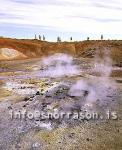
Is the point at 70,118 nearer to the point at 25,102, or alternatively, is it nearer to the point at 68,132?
the point at 68,132

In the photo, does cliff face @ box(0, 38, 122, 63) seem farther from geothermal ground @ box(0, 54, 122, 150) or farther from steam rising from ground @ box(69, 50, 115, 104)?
geothermal ground @ box(0, 54, 122, 150)

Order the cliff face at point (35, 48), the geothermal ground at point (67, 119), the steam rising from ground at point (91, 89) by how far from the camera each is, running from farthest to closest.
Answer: the cliff face at point (35, 48), the steam rising from ground at point (91, 89), the geothermal ground at point (67, 119)

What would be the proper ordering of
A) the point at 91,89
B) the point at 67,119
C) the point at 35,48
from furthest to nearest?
the point at 35,48 → the point at 91,89 → the point at 67,119

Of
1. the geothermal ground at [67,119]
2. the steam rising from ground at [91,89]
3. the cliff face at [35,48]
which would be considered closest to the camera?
the geothermal ground at [67,119]

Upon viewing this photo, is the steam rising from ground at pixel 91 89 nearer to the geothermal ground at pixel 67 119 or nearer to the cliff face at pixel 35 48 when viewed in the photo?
the geothermal ground at pixel 67 119

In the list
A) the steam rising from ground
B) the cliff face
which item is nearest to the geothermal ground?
the steam rising from ground

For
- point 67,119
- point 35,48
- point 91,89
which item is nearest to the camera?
point 67,119

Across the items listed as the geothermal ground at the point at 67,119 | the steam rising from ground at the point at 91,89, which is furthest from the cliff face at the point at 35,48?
the geothermal ground at the point at 67,119

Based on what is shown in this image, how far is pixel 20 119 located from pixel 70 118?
1.46 metres

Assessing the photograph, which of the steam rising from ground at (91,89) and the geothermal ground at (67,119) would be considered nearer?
the geothermal ground at (67,119)

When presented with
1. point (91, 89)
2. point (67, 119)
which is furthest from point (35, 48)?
point (67, 119)

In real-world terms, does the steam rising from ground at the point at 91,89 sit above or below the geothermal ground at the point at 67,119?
above

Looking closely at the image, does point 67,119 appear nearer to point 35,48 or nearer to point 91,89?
point 91,89

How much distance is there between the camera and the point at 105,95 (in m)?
12.1
